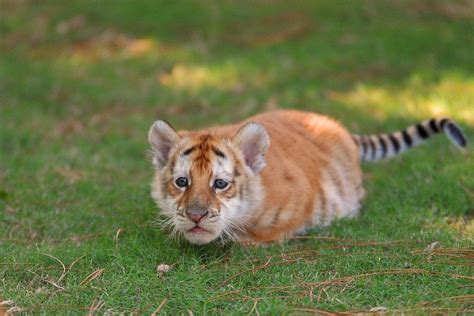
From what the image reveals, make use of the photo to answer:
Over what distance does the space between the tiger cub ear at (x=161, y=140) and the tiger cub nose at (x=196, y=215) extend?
78cm

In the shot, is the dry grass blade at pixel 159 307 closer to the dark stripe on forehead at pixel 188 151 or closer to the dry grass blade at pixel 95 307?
the dry grass blade at pixel 95 307

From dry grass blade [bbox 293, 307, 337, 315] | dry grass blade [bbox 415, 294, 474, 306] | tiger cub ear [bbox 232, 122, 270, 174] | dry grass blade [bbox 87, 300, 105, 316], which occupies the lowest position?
dry grass blade [bbox 415, 294, 474, 306]

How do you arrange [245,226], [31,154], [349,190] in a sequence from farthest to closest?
1. [31,154]
2. [349,190]
3. [245,226]

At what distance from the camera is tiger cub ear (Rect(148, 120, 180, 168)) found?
19.8 ft

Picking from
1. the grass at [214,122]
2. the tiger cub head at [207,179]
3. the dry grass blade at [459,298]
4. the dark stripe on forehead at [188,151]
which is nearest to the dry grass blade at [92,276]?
the grass at [214,122]

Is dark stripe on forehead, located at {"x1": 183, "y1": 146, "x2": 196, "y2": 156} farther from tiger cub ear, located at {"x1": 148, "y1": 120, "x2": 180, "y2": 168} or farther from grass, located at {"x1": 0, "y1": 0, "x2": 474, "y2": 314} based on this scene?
grass, located at {"x1": 0, "y1": 0, "x2": 474, "y2": 314}

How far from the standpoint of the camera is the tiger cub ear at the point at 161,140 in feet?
A: 19.8

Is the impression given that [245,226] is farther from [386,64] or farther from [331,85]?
[386,64]

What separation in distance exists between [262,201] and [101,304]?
1.60 meters

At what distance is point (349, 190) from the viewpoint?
7199mm

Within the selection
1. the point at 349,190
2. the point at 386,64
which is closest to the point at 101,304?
the point at 349,190

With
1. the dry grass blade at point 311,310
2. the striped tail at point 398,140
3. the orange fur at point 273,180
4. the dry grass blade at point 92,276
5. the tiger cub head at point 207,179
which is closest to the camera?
the dry grass blade at point 311,310

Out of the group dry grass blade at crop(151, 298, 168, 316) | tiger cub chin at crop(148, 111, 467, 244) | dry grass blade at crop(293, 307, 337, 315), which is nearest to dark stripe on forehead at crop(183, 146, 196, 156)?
tiger cub chin at crop(148, 111, 467, 244)

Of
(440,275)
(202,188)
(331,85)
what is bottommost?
(331,85)
